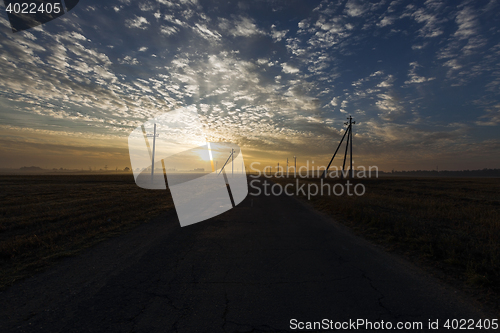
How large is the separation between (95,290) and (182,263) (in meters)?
1.68

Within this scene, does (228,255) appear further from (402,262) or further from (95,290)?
(402,262)

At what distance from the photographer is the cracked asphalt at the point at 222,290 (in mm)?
3088

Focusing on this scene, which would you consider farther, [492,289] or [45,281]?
[45,281]

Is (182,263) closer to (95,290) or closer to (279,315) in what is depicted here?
(95,290)

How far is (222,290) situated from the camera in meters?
3.89

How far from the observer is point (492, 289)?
3.96m

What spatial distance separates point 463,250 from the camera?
229 inches

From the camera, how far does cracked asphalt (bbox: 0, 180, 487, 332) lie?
3.09 metres

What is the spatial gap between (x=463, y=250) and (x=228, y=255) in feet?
19.6

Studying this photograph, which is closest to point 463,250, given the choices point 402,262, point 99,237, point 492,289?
point 402,262

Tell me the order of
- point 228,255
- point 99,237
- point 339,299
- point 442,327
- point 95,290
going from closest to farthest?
point 442,327, point 339,299, point 95,290, point 228,255, point 99,237

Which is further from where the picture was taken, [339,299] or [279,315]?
[339,299]

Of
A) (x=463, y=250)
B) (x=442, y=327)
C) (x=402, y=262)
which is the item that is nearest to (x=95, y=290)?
(x=442, y=327)

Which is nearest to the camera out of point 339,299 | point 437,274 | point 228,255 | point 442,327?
point 442,327
